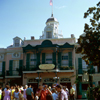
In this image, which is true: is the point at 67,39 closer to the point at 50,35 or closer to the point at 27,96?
the point at 50,35

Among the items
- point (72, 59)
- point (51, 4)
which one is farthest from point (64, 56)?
point (51, 4)

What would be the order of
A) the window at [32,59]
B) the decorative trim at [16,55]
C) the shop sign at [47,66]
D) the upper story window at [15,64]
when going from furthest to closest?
the decorative trim at [16,55] → the upper story window at [15,64] → the window at [32,59] → the shop sign at [47,66]

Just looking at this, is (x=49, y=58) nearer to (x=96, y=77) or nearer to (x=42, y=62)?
(x=42, y=62)

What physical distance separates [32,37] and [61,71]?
276 inches

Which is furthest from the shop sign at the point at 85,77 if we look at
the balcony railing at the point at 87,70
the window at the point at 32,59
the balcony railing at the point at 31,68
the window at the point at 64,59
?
the window at the point at 32,59

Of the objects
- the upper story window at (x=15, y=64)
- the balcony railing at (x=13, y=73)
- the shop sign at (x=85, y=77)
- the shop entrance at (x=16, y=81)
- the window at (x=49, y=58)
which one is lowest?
the shop entrance at (x=16, y=81)

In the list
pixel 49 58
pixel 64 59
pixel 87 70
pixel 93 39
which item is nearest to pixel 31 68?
pixel 49 58

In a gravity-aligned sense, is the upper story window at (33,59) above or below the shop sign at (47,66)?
above

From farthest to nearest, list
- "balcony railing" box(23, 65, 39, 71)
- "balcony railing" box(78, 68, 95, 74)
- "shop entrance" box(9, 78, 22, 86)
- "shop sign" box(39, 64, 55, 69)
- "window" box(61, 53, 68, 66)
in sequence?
"shop entrance" box(9, 78, 22, 86)
"window" box(61, 53, 68, 66)
"balcony railing" box(23, 65, 39, 71)
"shop sign" box(39, 64, 55, 69)
"balcony railing" box(78, 68, 95, 74)

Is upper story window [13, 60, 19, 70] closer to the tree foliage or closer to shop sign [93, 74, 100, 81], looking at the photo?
shop sign [93, 74, 100, 81]

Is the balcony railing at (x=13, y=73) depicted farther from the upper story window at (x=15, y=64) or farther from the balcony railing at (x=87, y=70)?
the balcony railing at (x=87, y=70)

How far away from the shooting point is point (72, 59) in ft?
84.0

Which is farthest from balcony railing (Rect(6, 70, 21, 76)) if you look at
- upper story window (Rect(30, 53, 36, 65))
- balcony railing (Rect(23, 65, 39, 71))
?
upper story window (Rect(30, 53, 36, 65))

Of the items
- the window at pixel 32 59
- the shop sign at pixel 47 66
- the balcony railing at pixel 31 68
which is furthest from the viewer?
the window at pixel 32 59
